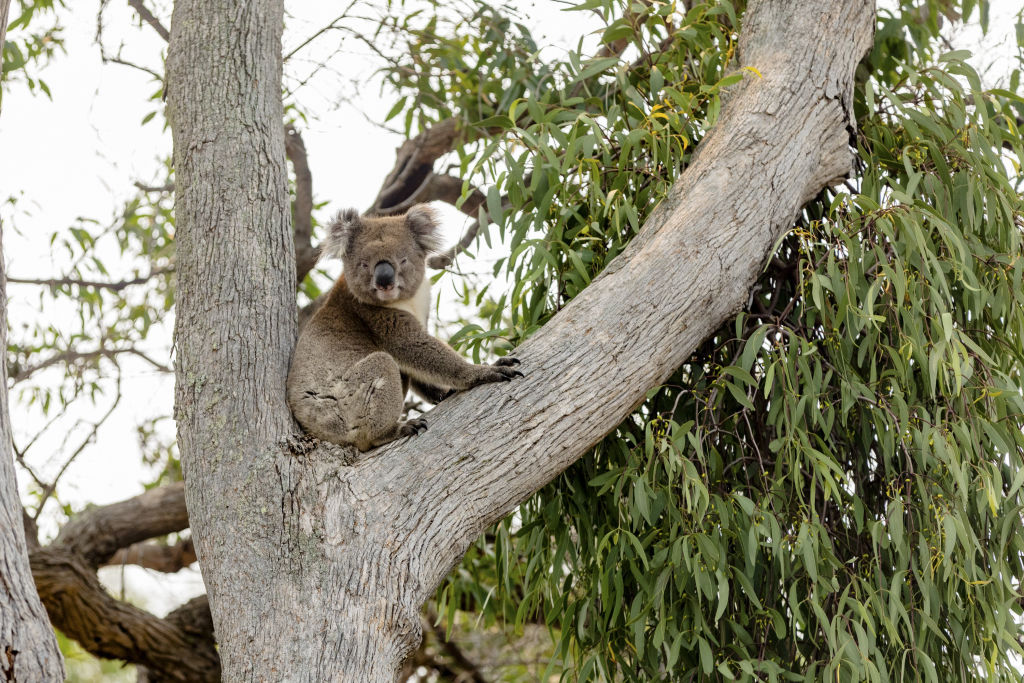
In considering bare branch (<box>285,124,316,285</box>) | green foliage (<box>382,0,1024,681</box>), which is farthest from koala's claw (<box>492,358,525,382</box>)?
bare branch (<box>285,124,316,285</box>)

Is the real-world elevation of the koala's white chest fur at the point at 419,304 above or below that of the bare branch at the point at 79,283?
below

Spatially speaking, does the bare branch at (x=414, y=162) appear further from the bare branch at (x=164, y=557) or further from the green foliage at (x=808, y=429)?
the bare branch at (x=164, y=557)

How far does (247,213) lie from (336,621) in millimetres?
1050

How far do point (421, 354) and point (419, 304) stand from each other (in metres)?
0.59

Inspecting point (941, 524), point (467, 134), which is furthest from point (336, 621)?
point (467, 134)

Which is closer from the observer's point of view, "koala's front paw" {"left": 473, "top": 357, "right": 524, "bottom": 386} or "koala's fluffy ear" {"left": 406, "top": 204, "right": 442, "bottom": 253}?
"koala's front paw" {"left": 473, "top": 357, "right": 524, "bottom": 386}

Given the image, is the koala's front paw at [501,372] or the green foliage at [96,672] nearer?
the koala's front paw at [501,372]

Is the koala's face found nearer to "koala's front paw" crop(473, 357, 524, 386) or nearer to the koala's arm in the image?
the koala's arm

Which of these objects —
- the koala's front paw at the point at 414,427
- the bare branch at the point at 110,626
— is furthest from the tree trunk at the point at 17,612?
the bare branch at the point at 110,626

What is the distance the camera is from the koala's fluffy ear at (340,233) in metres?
3.20

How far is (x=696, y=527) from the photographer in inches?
97.7

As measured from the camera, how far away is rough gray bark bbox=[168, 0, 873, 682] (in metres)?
2.01

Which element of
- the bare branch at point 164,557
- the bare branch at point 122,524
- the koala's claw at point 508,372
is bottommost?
the bare branch at point 164,557

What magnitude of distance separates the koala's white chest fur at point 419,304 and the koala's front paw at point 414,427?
0.80 metres
